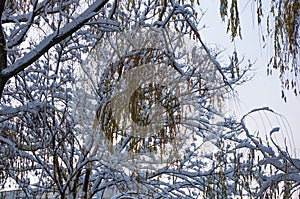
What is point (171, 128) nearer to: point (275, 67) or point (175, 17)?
point (275, 67)

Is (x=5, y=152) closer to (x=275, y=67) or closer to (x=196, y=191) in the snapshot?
(x=196, y=191)

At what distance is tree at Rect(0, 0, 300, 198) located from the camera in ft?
10.3

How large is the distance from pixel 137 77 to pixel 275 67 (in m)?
1.15

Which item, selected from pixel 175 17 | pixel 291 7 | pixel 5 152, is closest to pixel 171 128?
pixel 291 7

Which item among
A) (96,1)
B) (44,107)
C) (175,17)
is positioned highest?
(175,17)

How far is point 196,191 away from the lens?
5.57 m

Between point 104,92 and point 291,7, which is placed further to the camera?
point 104,92

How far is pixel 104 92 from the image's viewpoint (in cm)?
426

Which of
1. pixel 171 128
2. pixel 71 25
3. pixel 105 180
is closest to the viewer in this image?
pixel 171 128

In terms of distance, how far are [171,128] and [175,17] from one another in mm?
1479

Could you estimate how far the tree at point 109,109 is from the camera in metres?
3.14

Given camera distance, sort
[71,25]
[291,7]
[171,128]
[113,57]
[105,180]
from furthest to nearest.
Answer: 1. [105,180]
2. [113,57]
3. [71,25]
4. [171,128]
5. [291,7]

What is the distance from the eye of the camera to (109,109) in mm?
3646

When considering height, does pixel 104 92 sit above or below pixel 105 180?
above
